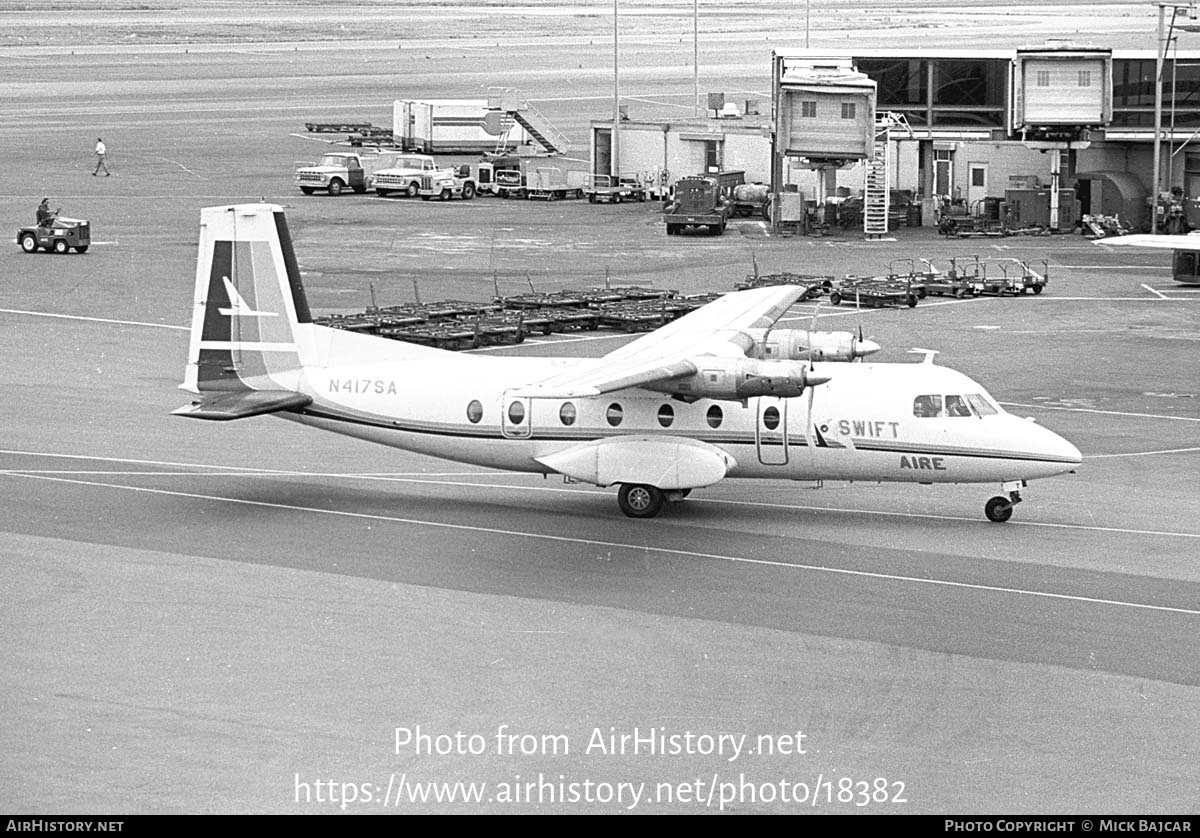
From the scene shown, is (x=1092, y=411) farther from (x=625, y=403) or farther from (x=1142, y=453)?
(x=625, y=403)

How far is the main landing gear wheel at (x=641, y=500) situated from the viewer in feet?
106

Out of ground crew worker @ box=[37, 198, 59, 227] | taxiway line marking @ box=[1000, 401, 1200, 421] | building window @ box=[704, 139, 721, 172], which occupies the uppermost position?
building window @ box=[704, 139, 721, 172]

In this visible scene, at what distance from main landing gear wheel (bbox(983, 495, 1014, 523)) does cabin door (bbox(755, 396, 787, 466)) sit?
387cm

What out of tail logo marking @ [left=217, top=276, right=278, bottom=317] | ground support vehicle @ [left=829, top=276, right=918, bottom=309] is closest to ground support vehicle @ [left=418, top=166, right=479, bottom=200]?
ground support vehicle @ [left=829, top=276, right=918, bottom=309]

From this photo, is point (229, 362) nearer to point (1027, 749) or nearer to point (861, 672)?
point (861, 672)

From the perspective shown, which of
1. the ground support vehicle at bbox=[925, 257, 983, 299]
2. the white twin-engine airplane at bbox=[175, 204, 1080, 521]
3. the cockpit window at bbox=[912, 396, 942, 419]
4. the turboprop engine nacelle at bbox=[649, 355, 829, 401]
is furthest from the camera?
the ground support vehicle at bbox=[925, 257, 983, 299]

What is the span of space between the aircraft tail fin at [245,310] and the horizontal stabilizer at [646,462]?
5821mm

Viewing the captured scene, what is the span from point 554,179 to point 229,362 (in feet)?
196

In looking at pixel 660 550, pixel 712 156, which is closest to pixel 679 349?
pixel 660 550

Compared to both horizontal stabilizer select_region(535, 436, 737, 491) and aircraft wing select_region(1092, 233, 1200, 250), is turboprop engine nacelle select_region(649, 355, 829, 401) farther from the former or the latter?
aircraft wing select_region(1092, 233, 1200, 250)

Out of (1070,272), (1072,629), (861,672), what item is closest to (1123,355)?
(1070,272)

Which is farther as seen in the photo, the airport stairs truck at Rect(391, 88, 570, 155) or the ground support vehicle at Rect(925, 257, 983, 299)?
the airport stairs truck at Rect(391, 88, 570, 155)

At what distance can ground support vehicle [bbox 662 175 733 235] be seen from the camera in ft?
254

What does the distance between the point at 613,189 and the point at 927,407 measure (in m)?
60.0
